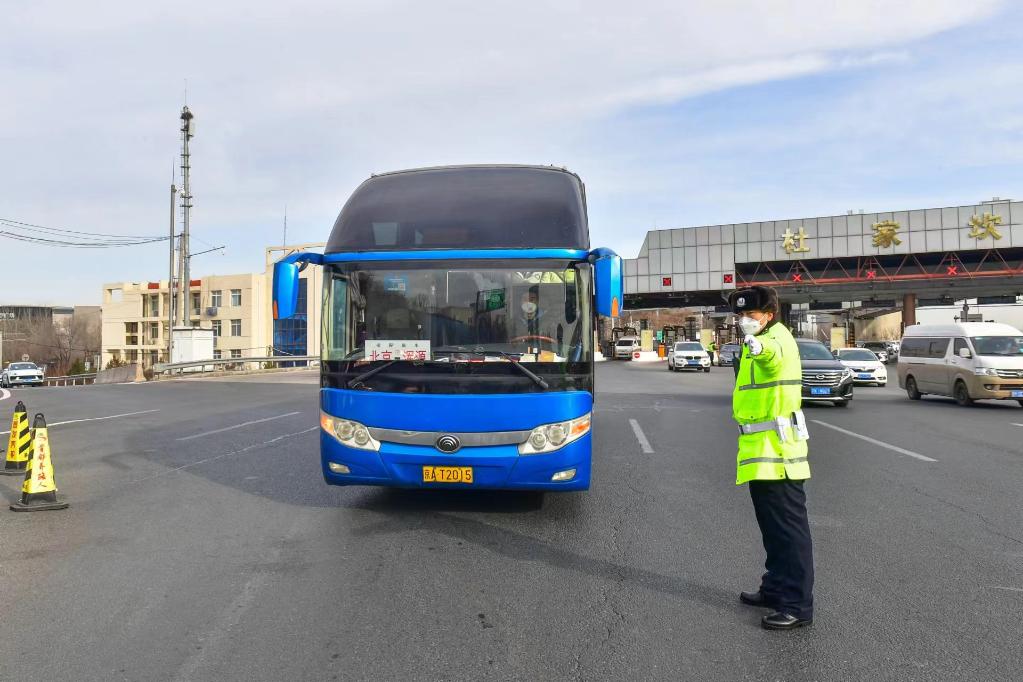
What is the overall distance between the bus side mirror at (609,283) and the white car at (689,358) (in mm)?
34468

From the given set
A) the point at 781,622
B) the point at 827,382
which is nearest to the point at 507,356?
the point at 781,622

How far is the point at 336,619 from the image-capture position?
13.5 feet

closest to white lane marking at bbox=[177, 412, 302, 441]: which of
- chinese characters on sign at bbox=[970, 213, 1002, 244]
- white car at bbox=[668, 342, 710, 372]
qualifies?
white car at bbox=[668, 342, 710, 372]

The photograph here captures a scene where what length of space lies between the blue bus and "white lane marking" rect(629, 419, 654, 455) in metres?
4.62

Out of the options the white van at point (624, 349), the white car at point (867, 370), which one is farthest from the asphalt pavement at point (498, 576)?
the white van at point (624, 349)

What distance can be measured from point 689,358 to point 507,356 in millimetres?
34886

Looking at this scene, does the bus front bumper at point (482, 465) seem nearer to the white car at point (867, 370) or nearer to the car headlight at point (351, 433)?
the car headlight at point (351, 433)

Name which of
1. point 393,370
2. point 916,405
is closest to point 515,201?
point 393,370

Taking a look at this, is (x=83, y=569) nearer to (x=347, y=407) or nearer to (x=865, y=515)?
(x=347, y=407)

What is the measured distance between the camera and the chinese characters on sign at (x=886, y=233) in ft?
157

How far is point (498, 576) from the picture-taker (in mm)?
4898

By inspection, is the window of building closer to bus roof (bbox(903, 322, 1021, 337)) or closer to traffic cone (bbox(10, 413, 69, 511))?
bus roof (bbox(903, 322, 1021, 337))

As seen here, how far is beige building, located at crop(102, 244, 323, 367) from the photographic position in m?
73.6

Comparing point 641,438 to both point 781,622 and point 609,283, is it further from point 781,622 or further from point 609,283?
point 781,622
